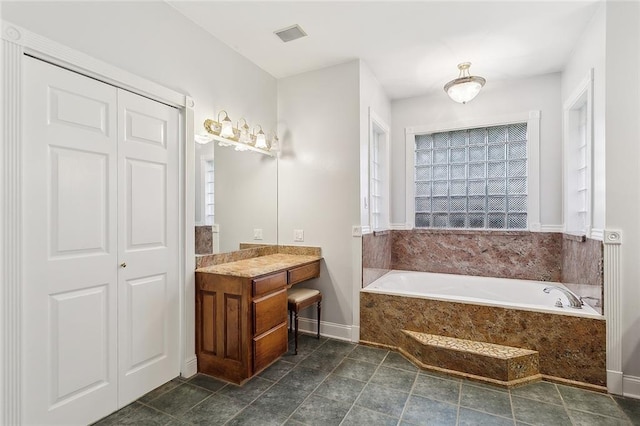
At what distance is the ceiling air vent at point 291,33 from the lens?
2539mm

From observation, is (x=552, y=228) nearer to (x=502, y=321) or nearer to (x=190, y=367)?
(x=502, y=321)

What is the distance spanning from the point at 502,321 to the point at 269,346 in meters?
1.84

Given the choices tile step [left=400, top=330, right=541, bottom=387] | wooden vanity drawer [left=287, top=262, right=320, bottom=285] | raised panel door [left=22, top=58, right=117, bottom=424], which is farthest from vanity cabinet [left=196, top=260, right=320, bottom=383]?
tile step [left=400, top=330, right=541, bottom=387]

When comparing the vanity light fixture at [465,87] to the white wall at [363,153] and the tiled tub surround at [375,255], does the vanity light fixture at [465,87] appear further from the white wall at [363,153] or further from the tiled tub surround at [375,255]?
the tiled tub surround at [375,255]

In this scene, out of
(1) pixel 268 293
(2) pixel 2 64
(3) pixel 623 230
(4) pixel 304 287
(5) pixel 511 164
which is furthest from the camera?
(5) pixel 511 164

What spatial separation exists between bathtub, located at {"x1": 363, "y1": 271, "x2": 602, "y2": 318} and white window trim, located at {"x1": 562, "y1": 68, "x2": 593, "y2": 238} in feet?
2.13

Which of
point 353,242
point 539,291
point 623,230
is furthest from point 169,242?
point 539,291

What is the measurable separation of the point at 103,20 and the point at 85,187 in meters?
1.00

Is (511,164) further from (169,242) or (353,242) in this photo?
(169,242)

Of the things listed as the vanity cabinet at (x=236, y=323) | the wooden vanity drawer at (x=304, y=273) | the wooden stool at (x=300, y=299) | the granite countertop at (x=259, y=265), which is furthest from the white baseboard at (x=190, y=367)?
the wooden vanity drawer at (x=304, y=273)

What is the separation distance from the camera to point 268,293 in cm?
245

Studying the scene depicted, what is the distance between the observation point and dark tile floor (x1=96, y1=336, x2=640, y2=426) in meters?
1.89

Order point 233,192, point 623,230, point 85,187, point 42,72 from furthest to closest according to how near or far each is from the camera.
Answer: point 233,192 < point 623,230 < point 85,187 < point 42,72

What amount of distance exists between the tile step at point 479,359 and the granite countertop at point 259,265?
123cm
